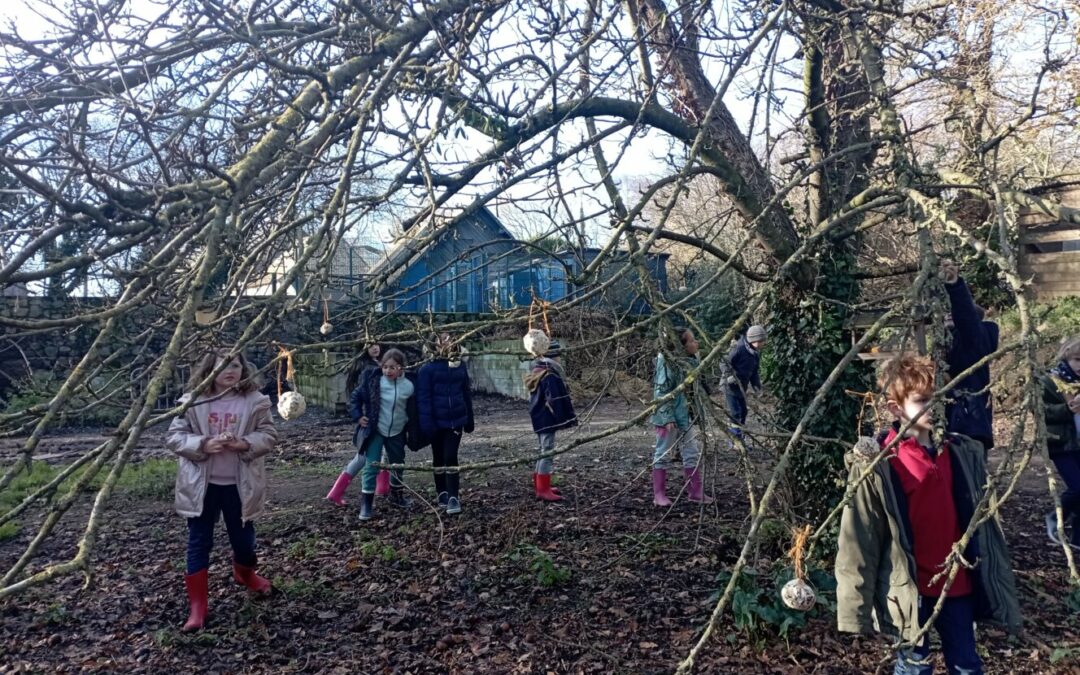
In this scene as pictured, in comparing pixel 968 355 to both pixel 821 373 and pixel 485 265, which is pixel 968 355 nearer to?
pixel 821 373

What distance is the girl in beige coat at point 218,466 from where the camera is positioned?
176 inches

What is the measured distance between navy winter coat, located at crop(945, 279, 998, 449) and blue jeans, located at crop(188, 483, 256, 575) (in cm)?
378

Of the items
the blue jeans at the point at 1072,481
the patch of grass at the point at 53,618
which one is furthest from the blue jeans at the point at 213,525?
the blue jeans at the point at 1072,481

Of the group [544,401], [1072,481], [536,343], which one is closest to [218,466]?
[536,343]

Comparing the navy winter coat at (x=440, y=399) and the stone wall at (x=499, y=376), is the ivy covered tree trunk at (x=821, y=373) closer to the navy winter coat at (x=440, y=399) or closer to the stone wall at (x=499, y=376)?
the navy winter coat at (x=440, y=399)

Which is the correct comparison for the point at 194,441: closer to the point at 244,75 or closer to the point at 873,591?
the point at 244,75

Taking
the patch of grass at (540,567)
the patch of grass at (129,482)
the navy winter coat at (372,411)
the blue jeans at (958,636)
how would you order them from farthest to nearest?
1. the patch of grass at (129,482)
2. the navy winter coat at (372,411)
3. the patch of grass at (540,567)
4. the blue jeans at (958,636)

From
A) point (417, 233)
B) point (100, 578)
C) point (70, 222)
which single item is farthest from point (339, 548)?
point (70, 222)

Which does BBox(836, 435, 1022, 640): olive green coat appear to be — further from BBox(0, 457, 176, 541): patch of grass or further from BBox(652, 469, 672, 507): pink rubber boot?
BBox(0, 457, 176, 541): patch of grass

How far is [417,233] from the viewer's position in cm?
412

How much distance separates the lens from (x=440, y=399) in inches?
267

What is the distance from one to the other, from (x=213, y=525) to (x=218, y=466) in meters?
0.33

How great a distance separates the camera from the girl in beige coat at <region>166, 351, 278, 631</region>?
4.47 metres

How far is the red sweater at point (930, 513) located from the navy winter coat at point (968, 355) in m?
0.46
